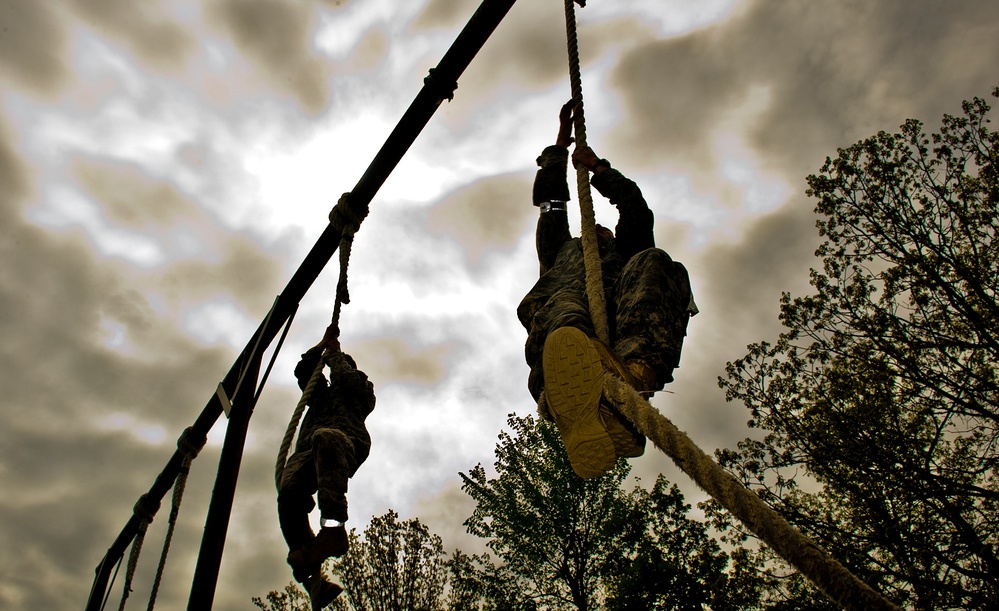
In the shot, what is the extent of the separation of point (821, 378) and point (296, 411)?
8.71 metres

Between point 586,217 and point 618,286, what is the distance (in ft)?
1.11

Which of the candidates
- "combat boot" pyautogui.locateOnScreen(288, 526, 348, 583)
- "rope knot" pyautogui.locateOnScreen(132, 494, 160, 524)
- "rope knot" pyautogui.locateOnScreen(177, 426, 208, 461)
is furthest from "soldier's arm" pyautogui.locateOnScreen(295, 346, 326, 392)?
"rope knot" pyautogui.locateOnScreen(132, 494, 160, 524)

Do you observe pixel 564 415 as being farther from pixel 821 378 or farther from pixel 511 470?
pixel 511 470

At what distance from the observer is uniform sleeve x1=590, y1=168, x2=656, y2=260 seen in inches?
110

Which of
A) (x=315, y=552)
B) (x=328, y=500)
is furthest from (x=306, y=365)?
(x=315, y=552)

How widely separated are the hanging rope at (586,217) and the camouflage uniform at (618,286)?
87 millimetres

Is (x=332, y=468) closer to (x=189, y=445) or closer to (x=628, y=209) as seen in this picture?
(x=628, y=209)

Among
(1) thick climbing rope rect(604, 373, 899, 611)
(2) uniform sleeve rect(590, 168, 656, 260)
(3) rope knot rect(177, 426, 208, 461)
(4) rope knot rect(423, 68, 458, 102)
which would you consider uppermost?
(4) rope knot rect(423, 68, 458, 102)

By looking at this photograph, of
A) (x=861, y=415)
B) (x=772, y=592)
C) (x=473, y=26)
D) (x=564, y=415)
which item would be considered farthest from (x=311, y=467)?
(x=772, y=592)

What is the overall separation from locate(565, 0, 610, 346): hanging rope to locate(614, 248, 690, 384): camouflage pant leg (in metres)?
0.10

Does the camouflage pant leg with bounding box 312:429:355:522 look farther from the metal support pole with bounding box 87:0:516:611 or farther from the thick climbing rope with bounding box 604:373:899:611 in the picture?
the thick climbing rope with bounding box 604:373:899:611

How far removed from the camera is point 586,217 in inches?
99.4

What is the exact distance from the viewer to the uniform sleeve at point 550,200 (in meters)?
3.25

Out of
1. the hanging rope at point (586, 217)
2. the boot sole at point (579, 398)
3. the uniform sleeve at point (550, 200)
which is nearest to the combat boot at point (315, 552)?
the boot sole at point (579, 398)
